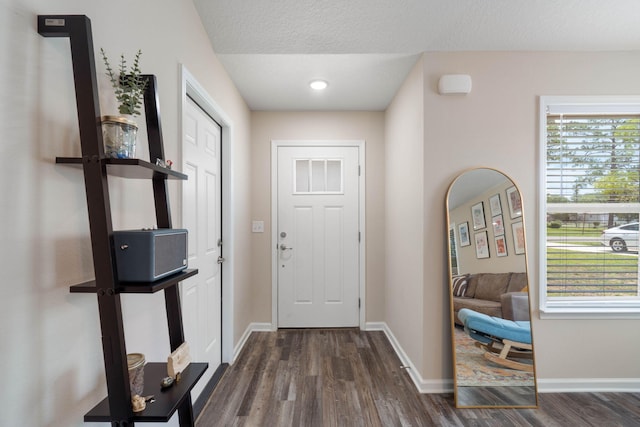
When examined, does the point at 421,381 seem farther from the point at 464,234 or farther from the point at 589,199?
the point at 589,199

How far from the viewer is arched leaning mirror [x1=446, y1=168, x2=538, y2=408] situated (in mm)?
1946

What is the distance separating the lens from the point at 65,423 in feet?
2.73

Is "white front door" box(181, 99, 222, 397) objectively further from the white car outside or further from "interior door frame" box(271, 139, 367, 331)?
the white car outside

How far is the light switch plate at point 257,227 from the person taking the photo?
3150 mm

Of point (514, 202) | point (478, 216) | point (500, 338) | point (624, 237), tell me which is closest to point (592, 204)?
point (624, 237)

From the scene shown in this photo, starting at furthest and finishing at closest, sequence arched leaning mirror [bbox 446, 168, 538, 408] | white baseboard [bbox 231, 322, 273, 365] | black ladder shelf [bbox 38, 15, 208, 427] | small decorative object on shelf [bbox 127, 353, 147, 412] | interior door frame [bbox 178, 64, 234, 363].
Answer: white baseboard [bbox 231, 322, 273, 365], interior door frame [bbox 178, 64, 234, 363], arched leaning mirror [bbox 446, 168, 538, 408], small decorative object on shelf [bbox 127, 353, 147, 412], black ladder shelf [bbox 38, 15, 208, 427]

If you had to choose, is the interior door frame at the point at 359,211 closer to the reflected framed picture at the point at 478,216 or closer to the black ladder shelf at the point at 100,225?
the reflected framed picture at the point at 478,216

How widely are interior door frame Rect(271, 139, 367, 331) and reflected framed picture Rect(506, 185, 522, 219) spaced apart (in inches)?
55.8

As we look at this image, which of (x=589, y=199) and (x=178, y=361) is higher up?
(x=589, y=199)

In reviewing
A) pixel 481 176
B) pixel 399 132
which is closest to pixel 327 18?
pixel 399 132

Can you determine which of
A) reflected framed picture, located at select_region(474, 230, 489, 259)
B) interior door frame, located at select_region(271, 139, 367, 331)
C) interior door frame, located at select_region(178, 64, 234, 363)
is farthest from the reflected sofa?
interior door frame, located at select_region(178, 64, 234, 363)

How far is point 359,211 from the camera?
126 inches

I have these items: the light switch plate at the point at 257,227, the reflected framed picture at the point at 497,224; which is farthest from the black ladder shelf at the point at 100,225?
the light switch plate at the point at 257,227

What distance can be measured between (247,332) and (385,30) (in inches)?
113
